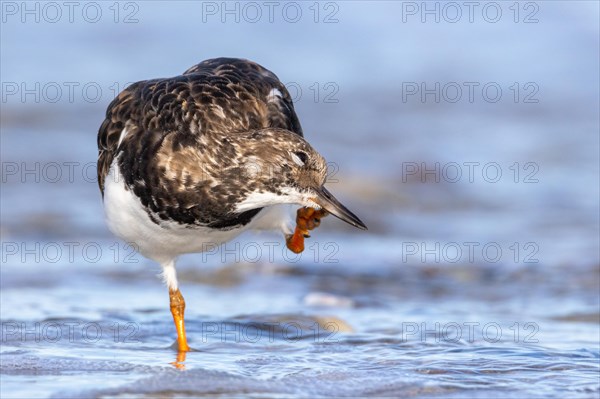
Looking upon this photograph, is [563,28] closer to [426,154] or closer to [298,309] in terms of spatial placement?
[426,154]

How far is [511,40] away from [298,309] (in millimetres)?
9734

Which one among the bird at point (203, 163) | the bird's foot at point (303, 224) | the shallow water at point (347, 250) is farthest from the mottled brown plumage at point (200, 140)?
the shallow water at point (347, 250)

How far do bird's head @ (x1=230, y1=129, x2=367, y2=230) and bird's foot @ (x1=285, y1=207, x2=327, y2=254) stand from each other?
864mm

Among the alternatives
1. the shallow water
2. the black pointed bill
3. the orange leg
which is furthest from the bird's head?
the orange leg

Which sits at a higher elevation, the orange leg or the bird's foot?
the bird's foot

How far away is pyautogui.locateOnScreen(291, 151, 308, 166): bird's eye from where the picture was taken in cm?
427

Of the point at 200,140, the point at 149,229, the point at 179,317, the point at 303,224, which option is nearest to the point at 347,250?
the point at 303,224

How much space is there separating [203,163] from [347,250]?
2966mm

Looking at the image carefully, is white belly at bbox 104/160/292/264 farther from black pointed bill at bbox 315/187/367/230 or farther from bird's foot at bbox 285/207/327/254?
black pointed bill at bbox 315/187/367/230

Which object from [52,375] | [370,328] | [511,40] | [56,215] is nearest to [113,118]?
[52,375]

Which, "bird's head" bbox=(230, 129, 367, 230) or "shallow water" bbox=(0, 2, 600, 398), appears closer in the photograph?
"bird's head" bbox=(230, 129, 367, 230)

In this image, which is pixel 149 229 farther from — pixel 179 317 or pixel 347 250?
pixel 347 250

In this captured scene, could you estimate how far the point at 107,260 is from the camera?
6781 millimetres

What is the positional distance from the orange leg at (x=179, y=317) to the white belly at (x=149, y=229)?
0.81ft
